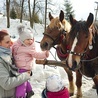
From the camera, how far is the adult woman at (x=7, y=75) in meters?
2.40

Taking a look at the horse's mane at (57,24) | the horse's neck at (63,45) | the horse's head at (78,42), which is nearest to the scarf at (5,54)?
the horse's head at (78,42)

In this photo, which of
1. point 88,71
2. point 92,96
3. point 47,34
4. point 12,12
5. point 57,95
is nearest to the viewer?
point 57,95

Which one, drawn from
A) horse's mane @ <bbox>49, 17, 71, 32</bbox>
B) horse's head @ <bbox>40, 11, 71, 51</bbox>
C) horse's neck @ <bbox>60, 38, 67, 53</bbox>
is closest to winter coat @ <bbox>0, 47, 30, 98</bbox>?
horse's head @ <bbox>40, 11, 71, 51</bbox>

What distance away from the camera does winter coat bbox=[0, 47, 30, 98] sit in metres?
2.40

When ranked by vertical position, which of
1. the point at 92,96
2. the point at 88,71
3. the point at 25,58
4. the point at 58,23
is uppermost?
the point at 58,23

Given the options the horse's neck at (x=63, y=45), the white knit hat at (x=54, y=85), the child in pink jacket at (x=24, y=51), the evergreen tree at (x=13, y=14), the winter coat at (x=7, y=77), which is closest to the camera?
the white knit hat at (x=54, y=85)

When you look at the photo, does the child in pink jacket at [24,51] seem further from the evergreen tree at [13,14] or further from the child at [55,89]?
the evergreen tree at [13,14]

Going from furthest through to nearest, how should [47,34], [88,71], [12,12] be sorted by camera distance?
[12,12], [47,34], [88,71]

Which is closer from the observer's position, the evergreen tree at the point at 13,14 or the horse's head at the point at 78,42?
the horse's head at the point at 78,42

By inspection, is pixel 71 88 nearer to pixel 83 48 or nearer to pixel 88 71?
pixel 88 71

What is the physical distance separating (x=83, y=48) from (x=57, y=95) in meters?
1.06

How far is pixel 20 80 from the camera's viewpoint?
248 centimetres

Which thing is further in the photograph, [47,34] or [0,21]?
[0,21]

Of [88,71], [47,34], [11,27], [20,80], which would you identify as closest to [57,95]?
[20,80]
